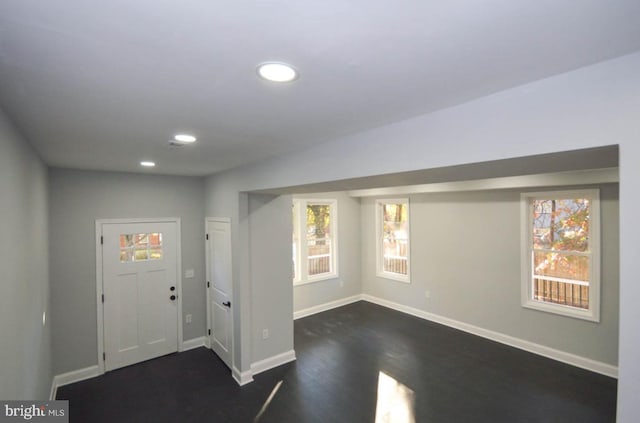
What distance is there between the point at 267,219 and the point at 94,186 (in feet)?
7.55

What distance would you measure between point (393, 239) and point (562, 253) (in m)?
2.94

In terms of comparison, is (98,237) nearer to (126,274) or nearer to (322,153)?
(126,274)

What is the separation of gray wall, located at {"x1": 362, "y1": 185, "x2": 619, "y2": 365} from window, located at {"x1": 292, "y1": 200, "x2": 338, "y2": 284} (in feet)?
4.67

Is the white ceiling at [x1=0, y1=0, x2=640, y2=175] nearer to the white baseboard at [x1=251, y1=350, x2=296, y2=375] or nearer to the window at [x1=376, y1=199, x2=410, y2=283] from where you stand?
the white baseboard at [x1=251, y1=350, x2=296, y2=375]

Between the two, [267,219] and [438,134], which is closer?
[438,134]

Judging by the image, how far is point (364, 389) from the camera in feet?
11.8

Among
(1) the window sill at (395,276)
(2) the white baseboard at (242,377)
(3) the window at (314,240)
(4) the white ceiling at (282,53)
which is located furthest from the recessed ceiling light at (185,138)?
(1) the window sill at (395,276)

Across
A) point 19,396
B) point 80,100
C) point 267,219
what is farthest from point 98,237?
point 80,100

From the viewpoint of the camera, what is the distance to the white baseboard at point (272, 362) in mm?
3972

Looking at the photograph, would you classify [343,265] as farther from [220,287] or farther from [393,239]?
[220,287]

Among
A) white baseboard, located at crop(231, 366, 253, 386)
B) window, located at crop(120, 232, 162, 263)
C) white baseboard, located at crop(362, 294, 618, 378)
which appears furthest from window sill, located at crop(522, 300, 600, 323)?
window, located at crop(120, 232, 162, 263)

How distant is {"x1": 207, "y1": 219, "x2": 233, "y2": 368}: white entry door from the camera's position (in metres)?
4.14

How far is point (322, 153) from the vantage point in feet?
8.21

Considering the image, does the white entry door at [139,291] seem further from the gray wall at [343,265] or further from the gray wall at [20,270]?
the gray wall at [343,265]
